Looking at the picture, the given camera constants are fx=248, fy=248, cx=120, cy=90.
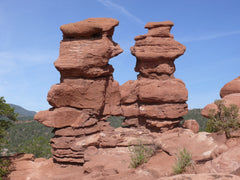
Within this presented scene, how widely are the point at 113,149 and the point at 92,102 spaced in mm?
3224

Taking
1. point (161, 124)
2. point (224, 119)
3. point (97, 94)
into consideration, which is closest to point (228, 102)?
point (224, 119)

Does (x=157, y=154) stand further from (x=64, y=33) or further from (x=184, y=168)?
(x=64, y=33)

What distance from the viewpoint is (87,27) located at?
1535 centimetres

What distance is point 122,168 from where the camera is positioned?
1122cm

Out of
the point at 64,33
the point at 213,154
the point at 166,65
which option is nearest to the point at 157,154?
the point at 213,154

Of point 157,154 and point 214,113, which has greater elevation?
point 214,113

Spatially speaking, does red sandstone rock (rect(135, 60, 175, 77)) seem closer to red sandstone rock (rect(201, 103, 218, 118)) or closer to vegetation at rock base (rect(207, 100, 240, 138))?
red sandstone rock (rect(201, 103, 218, 118))

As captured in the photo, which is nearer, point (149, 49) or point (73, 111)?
point (73, 111)

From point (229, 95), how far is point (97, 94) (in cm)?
977

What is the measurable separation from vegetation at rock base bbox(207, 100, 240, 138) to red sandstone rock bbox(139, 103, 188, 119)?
230 centimetres

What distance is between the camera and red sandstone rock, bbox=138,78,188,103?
17.6 m

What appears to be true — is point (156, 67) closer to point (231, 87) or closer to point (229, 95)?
point (229, 95)

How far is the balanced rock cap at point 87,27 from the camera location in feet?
50.4

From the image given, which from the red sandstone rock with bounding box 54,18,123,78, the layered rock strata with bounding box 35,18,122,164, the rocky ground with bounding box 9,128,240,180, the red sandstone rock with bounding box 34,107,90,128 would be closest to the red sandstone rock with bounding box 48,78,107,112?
the layered rock strata with bounding box 35,18,122,164
